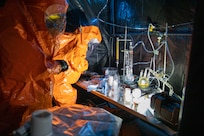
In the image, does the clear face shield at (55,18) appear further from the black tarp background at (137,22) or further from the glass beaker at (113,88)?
the glass beaker at (113,88)

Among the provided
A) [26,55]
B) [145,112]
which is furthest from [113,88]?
[26,55]

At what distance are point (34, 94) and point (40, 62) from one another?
252 mm

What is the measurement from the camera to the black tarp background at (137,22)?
56.2 inches

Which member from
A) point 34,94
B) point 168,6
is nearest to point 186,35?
point 168,6

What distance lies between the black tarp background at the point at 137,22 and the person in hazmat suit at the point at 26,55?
59 centimetres

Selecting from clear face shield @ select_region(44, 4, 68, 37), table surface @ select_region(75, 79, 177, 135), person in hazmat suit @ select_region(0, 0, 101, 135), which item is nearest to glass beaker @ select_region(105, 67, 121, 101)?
table surface @ select_region(75, 79, 177, 135)

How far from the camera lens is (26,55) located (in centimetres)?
114

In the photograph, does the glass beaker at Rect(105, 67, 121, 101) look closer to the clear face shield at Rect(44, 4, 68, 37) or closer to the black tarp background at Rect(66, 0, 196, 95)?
the black tarp background at Rect(66, 0, 196, 95)

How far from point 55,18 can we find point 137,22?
2.95 ft

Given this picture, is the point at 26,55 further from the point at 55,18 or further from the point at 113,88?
the point at 113,88

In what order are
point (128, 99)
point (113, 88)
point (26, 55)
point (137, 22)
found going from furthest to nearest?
point (137, 22)
point (113, 88)
point (128, 99)
point (26, 55)

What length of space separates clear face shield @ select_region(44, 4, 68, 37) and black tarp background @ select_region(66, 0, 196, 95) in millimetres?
450

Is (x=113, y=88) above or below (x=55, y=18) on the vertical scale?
below

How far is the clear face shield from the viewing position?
52.7 inches
